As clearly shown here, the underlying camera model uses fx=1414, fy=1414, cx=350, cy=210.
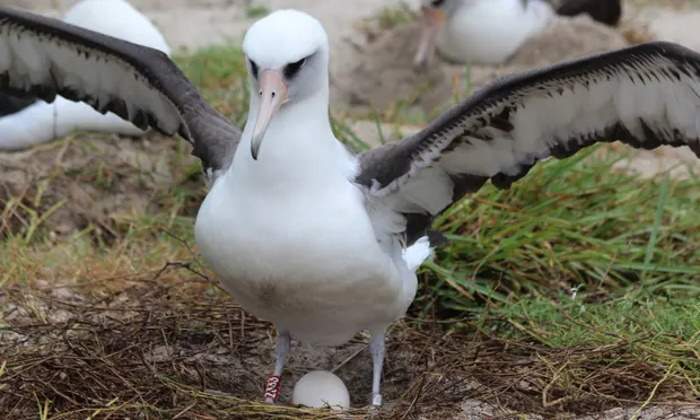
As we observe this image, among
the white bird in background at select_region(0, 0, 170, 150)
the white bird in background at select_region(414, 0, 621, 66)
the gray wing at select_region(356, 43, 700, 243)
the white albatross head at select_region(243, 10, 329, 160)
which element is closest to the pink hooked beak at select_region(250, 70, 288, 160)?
the white albatross head at select_region(243, 10, 329, 160)

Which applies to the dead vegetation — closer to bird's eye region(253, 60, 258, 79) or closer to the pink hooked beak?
the pink hooked beak

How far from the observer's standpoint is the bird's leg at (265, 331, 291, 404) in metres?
4.73

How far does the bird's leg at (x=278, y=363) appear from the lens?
15.5ft

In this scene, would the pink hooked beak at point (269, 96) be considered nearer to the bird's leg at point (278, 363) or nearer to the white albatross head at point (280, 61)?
the white albatross head at point (280, 61)

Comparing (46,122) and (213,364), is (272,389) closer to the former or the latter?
(213,364)

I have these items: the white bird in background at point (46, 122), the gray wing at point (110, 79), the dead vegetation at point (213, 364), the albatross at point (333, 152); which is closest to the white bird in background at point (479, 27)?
the white bird in background at point (46, 122)

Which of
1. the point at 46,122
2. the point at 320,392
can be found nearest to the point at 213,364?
the point at 320,392

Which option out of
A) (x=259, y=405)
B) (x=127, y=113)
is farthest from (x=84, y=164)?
(x=259, y=405)

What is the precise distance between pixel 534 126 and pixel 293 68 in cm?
86

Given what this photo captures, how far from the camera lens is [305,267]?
4.23 m

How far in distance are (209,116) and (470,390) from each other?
130 cm

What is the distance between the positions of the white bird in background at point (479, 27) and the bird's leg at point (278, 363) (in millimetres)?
4658

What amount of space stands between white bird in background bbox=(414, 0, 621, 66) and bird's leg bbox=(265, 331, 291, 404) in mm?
4658

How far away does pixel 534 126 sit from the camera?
458 cm
